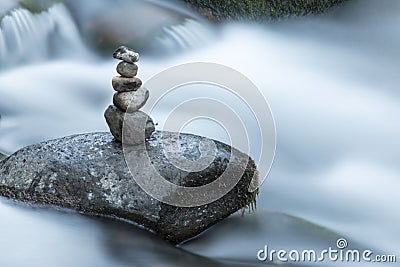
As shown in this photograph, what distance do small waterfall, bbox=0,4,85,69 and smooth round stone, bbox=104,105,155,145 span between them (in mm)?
2552

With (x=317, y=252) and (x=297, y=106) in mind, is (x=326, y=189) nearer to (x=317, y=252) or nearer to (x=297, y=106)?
(x=317, y=252)

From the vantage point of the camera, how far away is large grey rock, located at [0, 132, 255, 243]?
10.7 feet

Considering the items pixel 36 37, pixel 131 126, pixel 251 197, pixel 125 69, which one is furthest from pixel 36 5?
pixel 251 197

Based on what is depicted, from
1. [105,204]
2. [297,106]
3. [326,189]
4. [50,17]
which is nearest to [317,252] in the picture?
[326,189]

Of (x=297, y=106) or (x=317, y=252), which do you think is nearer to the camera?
(x=317, y=252)

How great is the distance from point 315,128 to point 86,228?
100 inches

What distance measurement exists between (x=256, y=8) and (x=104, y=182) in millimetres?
4188

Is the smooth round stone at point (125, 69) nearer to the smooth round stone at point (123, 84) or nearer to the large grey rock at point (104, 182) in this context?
the smooth round stone at point (123, 84)

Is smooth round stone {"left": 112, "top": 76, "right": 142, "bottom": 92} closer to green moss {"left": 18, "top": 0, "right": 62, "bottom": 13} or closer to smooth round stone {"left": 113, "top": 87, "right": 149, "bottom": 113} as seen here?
smooth round stone {"left": 113, "top": 87, "right": 149, "bottom": 113}

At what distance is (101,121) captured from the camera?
16.6ft

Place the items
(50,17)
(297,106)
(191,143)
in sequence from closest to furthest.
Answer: (191,143) → (297,106) → (50,17)

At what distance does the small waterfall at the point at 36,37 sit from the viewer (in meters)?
5.62

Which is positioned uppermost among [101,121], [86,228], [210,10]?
[210,10]

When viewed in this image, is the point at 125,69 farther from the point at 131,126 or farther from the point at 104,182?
the point at 104,182
